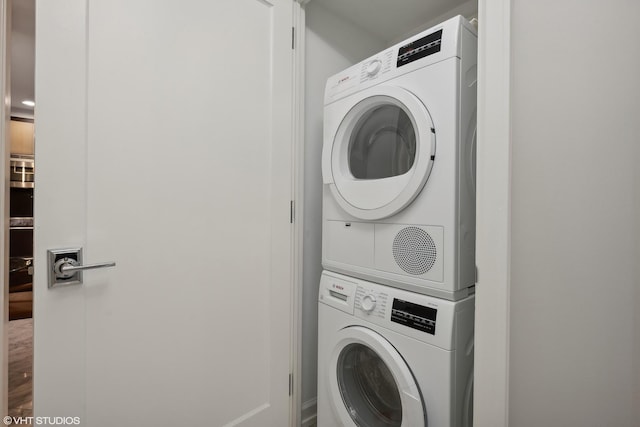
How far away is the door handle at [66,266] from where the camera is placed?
2.68ft

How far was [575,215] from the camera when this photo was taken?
691 mm

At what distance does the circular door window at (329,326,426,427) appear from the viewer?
43.9 inches

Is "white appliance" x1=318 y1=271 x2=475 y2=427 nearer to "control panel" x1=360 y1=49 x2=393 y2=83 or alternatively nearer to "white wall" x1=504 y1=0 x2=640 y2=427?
"white wall" x1=504 y1=0 x2=640 y2=427

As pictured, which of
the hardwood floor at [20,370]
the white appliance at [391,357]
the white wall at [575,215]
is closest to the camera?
the white wall at [575,215]

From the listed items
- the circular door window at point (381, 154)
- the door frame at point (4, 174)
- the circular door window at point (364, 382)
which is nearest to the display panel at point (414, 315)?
the circular door window at point (364, 382)

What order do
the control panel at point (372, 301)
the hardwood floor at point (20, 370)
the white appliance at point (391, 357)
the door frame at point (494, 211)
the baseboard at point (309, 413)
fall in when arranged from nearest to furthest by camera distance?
the door frame at point (494, 211) < the white appliance at point (391, 357) < the control panel at point (372, 301) < the hardwood floor at point (20, 370) < the baseboard at point (309, 413)

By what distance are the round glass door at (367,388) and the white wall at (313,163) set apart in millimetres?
374

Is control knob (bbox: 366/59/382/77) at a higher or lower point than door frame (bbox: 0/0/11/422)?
higher

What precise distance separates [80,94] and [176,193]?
1.33 feet

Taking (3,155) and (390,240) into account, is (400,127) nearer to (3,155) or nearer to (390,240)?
(390,240)

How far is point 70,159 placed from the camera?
84 centimetres

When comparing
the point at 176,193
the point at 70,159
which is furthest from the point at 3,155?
the point at 176,193

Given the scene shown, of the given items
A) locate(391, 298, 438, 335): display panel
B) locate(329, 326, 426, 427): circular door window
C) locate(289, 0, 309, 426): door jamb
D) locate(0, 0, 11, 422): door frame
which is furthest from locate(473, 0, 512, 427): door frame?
locate(0, 0, 11, 422): door frame

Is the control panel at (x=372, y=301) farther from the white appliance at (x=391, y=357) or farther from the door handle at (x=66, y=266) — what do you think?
the door handle at (x=66, y=266)
